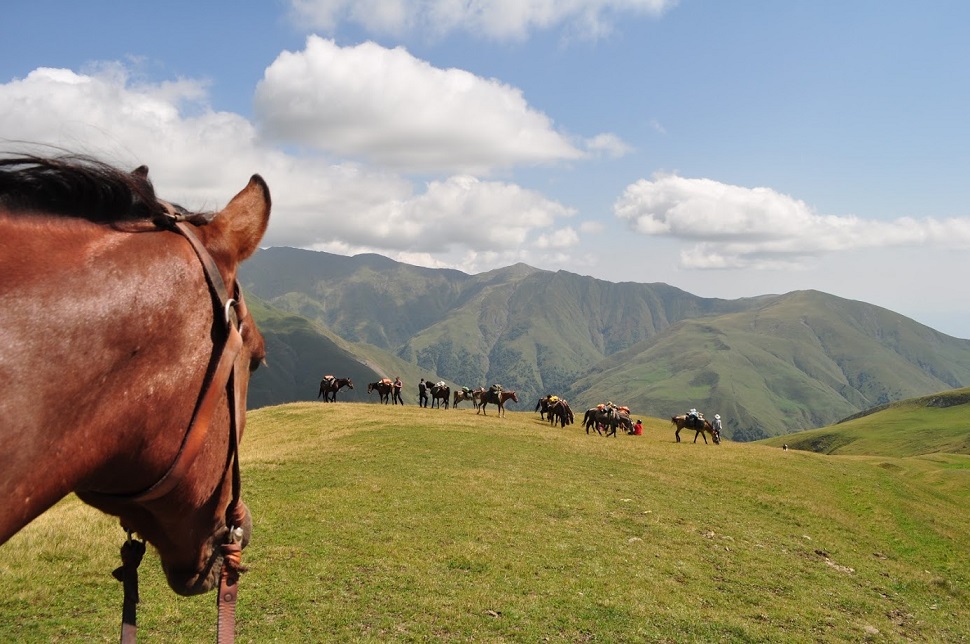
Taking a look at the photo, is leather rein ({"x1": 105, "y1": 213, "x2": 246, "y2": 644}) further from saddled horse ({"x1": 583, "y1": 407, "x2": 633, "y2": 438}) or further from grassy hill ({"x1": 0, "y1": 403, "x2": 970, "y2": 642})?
saddled horse ({"x1": 583, "y1": 407, "x2": 633, "y2": 438})

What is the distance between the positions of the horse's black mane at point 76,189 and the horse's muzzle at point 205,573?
1.47 metres

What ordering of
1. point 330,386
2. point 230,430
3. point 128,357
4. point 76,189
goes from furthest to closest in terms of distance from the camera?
point 330,386 < point 230,430 < point 76,189 < point 128,357

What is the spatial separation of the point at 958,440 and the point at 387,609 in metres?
167

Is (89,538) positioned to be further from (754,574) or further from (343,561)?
(754,574)

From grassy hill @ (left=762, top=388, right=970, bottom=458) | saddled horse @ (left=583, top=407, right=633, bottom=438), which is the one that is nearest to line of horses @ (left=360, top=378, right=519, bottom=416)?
saddled horse @ (left=583, top=407, right=633, bottom=438)

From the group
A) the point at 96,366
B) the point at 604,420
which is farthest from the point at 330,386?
the point at 96,366

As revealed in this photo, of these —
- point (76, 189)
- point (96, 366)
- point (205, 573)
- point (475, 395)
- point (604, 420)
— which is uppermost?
point (76, 189)

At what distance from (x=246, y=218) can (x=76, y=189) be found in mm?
703

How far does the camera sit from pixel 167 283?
2.22 m

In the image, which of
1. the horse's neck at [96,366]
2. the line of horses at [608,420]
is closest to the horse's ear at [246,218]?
the horse's neck at [96,366]

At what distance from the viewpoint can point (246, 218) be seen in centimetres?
273

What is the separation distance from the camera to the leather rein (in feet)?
7.41

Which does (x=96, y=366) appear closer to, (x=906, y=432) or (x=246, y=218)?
(x=246, y=218)

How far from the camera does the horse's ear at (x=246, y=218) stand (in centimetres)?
264
